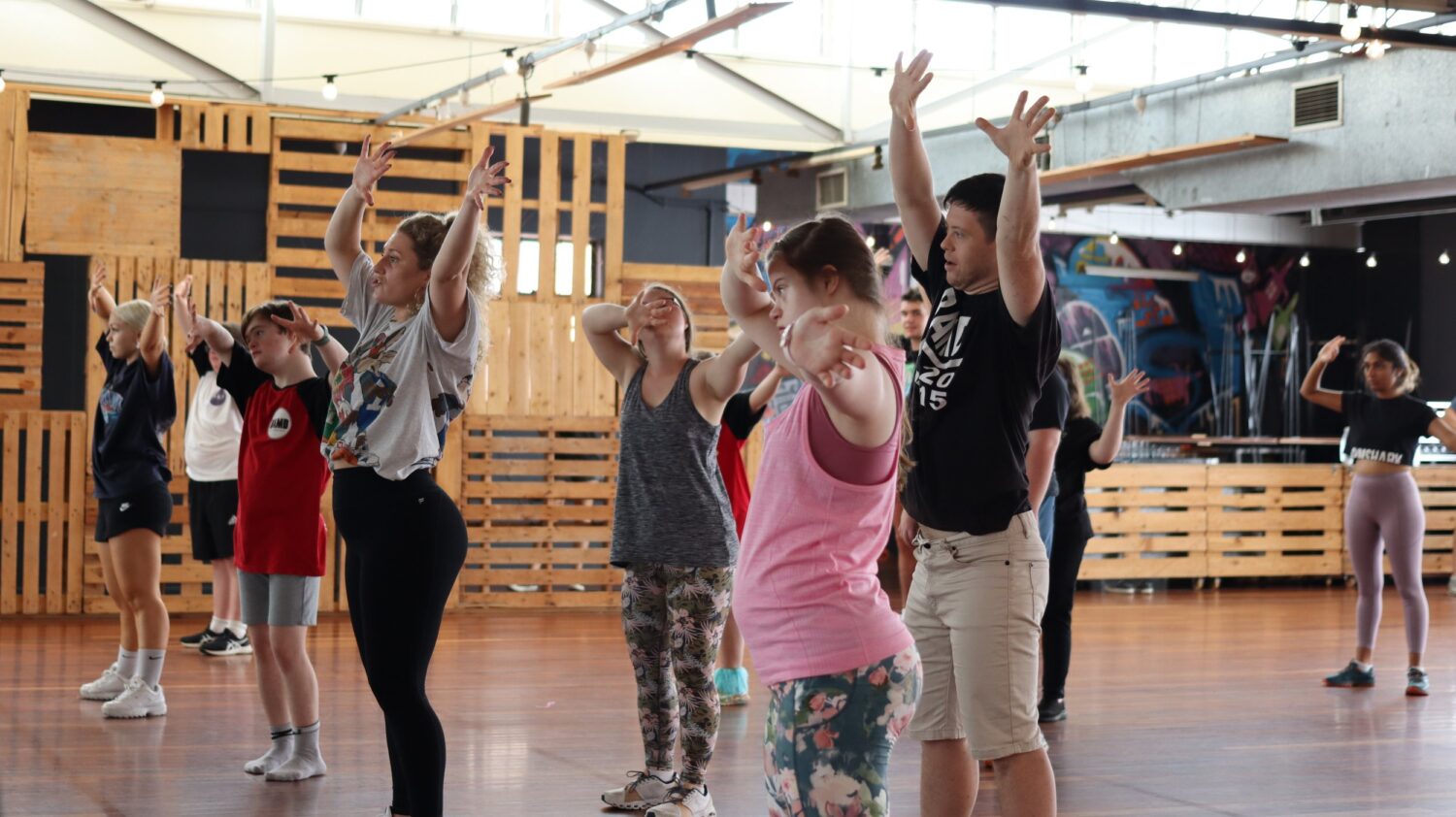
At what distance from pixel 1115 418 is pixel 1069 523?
1.88 feet

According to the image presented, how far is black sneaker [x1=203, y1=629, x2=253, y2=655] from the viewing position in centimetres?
798

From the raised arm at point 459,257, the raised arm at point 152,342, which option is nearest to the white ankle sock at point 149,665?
the raised arm at point 152,342

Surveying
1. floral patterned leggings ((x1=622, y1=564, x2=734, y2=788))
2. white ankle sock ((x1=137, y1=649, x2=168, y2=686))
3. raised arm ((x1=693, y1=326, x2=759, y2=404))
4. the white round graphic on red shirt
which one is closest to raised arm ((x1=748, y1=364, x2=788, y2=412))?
raised arm ((x1=693, y1=326, x2=759, y2=404))

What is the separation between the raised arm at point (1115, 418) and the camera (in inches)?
221

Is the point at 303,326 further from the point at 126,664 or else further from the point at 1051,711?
the point at 1051,711

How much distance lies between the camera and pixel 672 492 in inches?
171

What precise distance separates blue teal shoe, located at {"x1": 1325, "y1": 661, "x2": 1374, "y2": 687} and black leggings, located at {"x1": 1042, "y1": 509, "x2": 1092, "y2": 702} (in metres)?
2.12

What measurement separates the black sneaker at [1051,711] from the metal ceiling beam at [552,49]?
455 cm

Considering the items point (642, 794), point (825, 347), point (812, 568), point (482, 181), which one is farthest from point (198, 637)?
point (825, 347)

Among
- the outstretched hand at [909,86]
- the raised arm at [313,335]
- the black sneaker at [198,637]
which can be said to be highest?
the outstretched hand at [909,86]

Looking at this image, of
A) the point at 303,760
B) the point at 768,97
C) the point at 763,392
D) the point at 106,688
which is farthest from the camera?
the point at 768,97

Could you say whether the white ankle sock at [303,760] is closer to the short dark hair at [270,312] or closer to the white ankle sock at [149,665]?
the short dark hair at [270,312]

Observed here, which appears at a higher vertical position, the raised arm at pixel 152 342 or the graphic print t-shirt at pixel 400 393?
the raised arm at pixel 152 342

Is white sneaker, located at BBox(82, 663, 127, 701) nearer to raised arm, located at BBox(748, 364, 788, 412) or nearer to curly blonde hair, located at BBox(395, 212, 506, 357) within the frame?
raised arm, located at BBox(748, 364, 788, 412)
